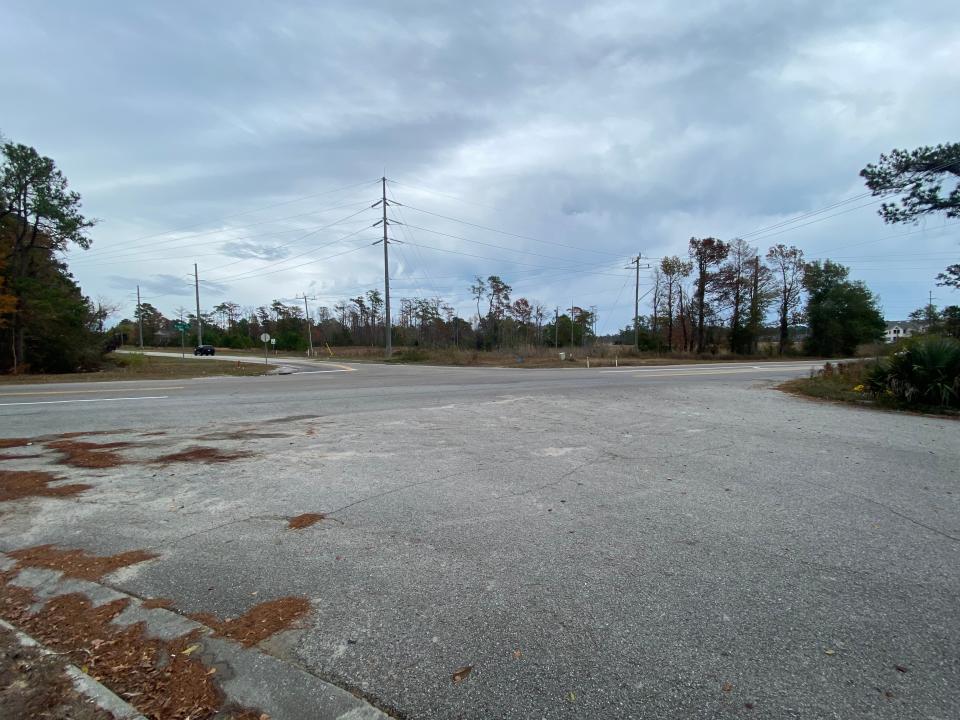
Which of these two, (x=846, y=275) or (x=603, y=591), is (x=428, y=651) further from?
(x=846, y=275)

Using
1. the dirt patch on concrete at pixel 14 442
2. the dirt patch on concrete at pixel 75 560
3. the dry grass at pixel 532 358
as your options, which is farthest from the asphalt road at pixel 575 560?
the dry grass at pixel 532 358

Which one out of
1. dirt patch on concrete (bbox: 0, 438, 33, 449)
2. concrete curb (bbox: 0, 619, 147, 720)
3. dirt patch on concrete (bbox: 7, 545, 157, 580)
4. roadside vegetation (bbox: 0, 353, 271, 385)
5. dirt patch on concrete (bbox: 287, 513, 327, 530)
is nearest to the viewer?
concrete curb (bbox: 0, 619, 147, 720)

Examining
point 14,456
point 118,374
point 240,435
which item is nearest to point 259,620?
point 240,435

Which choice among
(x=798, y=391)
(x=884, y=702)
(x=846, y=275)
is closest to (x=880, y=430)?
(x=798, y=391)

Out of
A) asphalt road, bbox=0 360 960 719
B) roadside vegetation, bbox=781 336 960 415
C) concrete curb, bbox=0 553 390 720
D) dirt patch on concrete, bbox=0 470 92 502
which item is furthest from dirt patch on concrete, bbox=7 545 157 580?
roadside vegetation, bbox=781 336 960 415

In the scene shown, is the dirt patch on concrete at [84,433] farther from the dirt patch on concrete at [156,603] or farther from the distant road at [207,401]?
the dirt patch on concrete at [156,603]

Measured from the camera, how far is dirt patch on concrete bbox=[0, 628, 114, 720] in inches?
77.1

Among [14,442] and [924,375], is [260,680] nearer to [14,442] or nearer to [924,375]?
[14,442]

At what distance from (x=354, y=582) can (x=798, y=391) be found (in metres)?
15.0

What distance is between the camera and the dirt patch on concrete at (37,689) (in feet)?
6.43

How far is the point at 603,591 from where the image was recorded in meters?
2.90

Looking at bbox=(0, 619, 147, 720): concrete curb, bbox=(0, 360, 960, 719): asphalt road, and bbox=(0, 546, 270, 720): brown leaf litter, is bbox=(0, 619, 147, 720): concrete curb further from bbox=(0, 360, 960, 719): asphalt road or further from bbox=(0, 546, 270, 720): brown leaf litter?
bbox=(0, 360, 960, 719): asphalt road

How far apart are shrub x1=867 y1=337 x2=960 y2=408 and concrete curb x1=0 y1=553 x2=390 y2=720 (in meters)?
13.5

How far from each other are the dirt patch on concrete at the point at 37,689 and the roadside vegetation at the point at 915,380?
14.2m
